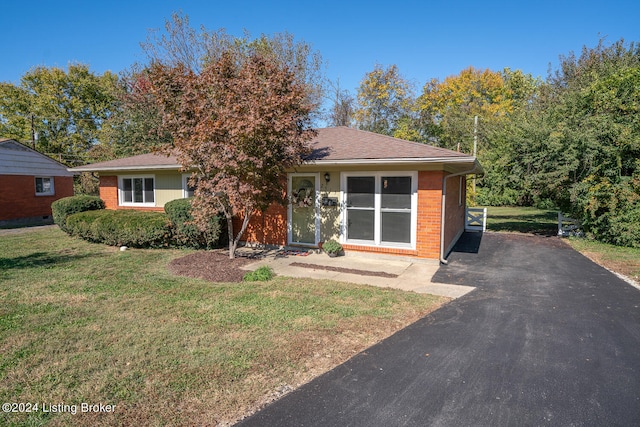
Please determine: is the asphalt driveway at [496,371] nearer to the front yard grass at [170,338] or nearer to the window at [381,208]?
the front yard grass at [170,338]

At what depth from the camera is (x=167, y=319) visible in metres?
5.28

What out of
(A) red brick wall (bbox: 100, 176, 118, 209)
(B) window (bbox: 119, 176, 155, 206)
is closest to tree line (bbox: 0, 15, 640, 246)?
(B) window (bbox: 119, 176, 155, 206)

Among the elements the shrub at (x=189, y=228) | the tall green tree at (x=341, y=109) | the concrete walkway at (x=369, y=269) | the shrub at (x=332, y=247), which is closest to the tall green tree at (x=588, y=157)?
the concrete walkway at (x=369, y=269)

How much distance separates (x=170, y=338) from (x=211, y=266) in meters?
4.01

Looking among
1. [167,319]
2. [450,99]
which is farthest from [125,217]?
[450,99]

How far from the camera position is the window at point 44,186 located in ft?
63.5

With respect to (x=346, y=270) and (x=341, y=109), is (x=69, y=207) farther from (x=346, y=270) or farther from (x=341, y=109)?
(x=341, y=109)

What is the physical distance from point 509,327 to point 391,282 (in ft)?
8.36

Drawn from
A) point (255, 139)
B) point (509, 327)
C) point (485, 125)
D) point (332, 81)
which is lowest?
point (509, 327)

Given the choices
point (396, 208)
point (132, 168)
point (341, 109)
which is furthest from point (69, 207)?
point (341, 109)

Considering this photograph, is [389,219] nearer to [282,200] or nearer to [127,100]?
[282,200]

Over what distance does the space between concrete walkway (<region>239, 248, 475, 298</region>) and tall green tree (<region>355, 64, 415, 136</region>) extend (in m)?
21.1

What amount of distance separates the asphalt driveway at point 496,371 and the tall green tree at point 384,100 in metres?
24.3

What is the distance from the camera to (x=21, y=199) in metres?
18.2
